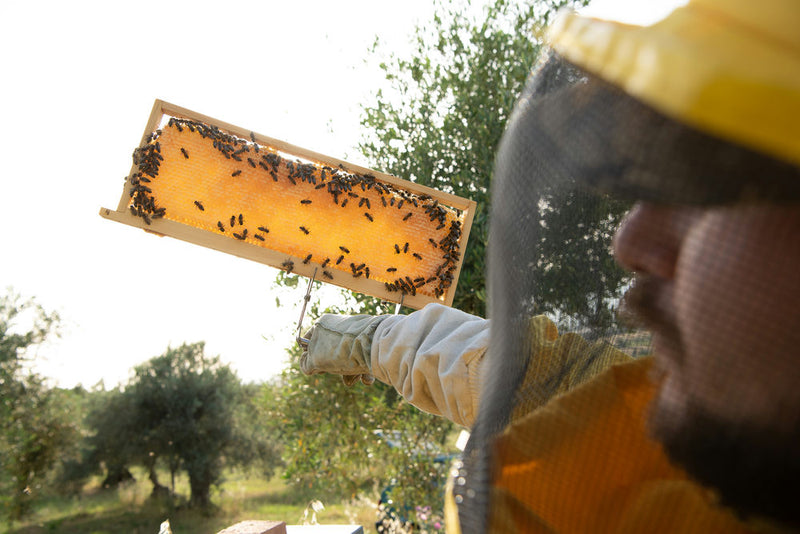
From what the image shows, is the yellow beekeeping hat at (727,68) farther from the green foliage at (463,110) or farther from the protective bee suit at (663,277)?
the green foliage at (463,110)

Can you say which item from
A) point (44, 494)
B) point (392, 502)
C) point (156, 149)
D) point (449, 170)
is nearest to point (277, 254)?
point (156, 149)

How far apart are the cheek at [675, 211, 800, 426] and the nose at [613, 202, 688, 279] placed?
0.04 meters

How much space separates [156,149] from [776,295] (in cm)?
304

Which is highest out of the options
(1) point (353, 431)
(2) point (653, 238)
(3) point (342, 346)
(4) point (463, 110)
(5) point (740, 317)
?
(4) point (463, 110)

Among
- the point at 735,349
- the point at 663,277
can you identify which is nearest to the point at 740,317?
the point at 735,349

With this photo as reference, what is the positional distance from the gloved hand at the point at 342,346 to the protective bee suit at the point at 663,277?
1.34 meters

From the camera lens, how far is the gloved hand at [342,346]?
2.46 m

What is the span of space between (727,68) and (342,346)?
2063mm

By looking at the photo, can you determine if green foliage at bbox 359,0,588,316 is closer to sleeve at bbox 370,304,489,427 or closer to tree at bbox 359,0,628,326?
tree at bbox 359,0,628,326

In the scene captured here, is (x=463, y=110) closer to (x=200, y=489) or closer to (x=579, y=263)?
(x=579, y=263)

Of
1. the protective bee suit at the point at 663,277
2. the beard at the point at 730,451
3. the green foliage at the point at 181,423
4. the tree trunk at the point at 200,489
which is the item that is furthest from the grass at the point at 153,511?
the beard at the point at 730,451

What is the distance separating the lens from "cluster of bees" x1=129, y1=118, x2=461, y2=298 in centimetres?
300

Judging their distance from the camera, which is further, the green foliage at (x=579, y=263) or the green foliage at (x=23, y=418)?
the green foliage at (x=23, y=418)

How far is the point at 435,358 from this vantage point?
2.06 meters
